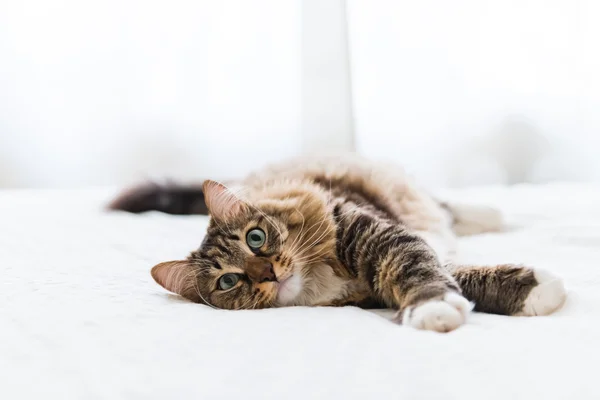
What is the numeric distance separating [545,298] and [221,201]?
631 millimetres

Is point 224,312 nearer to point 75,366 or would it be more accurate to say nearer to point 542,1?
point 75,366

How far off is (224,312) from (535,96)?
2.66 metres

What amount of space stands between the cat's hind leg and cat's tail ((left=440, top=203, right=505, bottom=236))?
0.77 metres

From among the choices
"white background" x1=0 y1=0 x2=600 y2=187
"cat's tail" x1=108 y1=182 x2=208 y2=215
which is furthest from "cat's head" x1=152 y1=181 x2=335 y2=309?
"white background" x1=0 y1=0 x2=600 y2=187

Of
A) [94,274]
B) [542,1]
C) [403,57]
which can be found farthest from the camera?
[403,57]

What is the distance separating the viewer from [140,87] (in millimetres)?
3369

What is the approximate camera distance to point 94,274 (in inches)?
43.6

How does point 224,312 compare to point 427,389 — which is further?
point 224,312

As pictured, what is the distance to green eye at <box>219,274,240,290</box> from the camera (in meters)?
1.02

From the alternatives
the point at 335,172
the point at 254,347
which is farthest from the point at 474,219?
the point at 254,347

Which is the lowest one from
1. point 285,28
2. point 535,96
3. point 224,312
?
point 224,312

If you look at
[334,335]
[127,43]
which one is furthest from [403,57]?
[334,335]

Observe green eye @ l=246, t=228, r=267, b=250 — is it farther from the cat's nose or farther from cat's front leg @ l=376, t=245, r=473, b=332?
cat's front leg @ l=376, t=245, r=473, b=332

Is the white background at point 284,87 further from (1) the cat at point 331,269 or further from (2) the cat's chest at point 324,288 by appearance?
(2) the cat's chest at point 324,288
